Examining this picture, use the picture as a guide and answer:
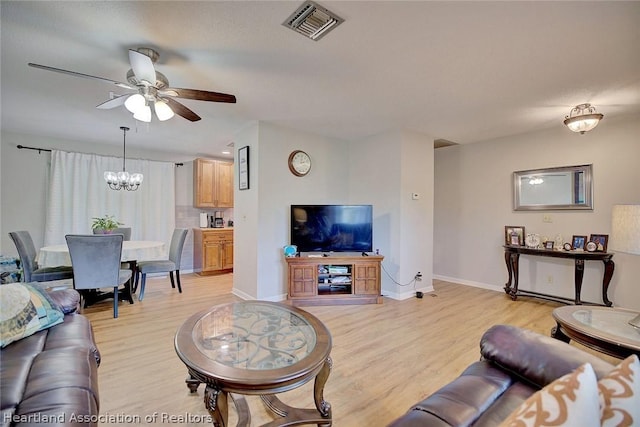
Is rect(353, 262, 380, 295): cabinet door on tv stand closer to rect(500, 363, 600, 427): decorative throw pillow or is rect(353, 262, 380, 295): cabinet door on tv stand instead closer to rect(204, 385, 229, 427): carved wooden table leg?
rect(204, 385, 229, 427): carved wooden table leg

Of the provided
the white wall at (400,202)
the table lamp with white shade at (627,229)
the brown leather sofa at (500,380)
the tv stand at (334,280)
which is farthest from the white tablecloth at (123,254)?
the table lamp with white shade at (627,229)

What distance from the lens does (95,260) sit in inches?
125

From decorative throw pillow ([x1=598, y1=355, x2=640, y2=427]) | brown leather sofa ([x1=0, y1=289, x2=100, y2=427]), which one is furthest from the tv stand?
decorative throw pillow ([x1=598, y1=355, x2=640, y2=427])

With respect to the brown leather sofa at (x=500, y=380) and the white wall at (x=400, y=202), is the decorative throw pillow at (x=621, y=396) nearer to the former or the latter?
the brown leather sofa at (x=500, y=380)

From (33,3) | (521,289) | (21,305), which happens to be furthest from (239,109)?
(521,289)

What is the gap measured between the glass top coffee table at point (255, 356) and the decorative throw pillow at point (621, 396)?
0.98 meters

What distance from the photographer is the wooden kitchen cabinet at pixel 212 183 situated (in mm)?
5703

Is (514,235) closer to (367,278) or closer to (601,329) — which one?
(367,278)

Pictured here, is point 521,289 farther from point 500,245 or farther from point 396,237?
point 396,237

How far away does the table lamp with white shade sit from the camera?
1573 millimetres

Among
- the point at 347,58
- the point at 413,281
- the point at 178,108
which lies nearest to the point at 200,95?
the point at 178,108

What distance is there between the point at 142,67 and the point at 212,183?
13.1 feet

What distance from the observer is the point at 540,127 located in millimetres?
4012

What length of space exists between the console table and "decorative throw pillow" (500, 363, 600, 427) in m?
3.73
